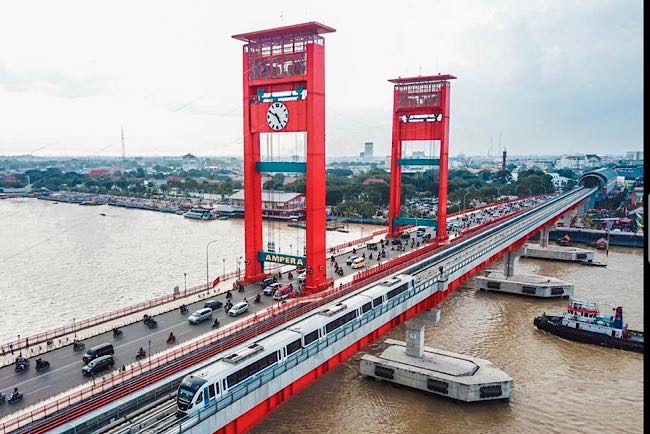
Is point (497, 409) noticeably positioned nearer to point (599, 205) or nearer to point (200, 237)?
point (200, 237)

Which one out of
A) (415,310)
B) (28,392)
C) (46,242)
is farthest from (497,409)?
(46,242)

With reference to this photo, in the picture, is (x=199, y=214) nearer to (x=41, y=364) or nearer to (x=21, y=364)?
(x=21, y=364)

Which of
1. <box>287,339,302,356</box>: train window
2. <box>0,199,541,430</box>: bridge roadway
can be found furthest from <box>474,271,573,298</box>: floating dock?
<box>287,339,302,356</box>: train window

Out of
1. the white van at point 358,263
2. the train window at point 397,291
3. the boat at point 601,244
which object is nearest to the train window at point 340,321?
the train window at point 397,291

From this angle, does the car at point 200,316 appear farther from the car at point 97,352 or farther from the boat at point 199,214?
the boat at point 199,214

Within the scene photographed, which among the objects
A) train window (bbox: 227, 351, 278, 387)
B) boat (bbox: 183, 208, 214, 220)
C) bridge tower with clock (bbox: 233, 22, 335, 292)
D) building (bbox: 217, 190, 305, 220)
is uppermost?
bridge tower with clock (bbox: 233, 22, 335, 292)

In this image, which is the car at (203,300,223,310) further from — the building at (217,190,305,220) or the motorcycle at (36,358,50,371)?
the building at (217,190,305,220)
